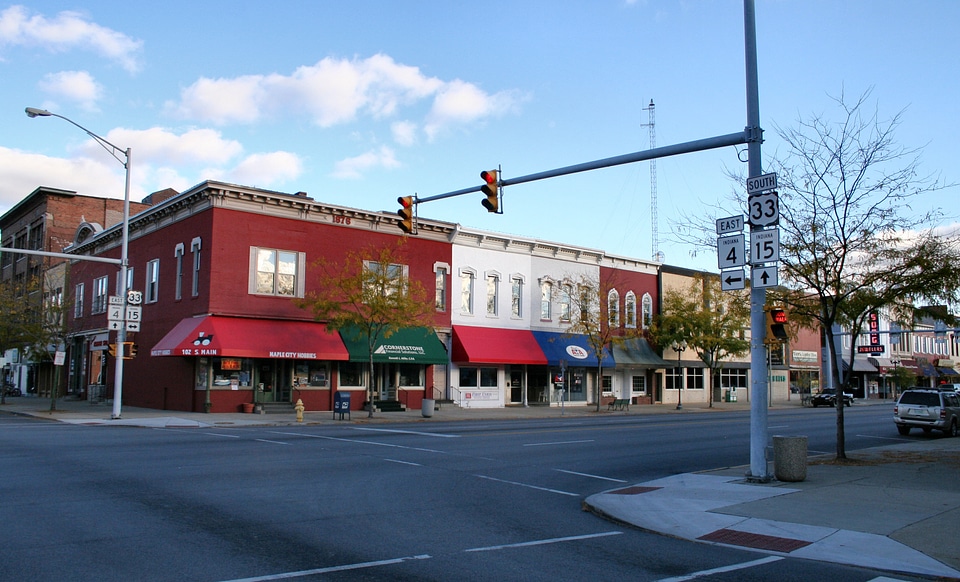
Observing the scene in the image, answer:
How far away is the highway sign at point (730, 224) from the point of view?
13.3 meters

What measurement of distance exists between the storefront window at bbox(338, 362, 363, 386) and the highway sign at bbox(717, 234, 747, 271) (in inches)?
950

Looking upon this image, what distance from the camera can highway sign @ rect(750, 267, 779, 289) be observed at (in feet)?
42.2

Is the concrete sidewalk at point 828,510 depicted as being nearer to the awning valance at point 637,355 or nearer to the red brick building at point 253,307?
the red brick building at point 253,307

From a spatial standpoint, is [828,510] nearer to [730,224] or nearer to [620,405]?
[730,224]

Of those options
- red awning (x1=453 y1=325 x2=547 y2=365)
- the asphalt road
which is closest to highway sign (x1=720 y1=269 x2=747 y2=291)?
the asphalt road

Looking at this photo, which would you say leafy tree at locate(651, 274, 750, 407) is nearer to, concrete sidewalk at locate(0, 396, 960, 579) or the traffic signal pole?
concrete sidewalk at locate(0, 396, 960, 579)

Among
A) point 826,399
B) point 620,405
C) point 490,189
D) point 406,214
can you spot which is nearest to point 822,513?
point 490,189

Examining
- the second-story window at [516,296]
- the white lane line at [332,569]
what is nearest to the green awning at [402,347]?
the second-story window at [516,296]

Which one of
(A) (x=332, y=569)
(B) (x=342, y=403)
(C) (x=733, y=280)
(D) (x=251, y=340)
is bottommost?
(A) (x=332, y=569)

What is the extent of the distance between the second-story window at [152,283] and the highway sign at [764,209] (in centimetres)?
3069

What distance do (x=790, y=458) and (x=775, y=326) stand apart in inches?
91.7

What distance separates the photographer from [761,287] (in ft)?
43.1

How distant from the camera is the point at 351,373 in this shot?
116ft

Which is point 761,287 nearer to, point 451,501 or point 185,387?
point 451,501
